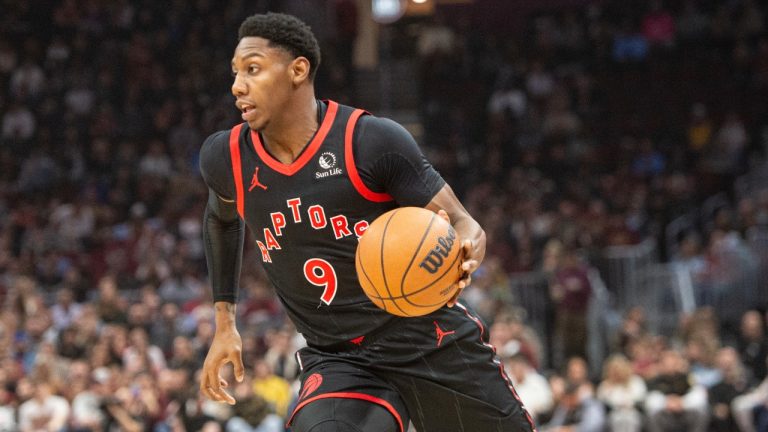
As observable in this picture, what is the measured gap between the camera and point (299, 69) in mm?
4441

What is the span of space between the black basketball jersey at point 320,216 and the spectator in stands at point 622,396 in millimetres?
7518

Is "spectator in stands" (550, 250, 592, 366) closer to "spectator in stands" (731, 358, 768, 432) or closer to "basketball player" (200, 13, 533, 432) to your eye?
"spectator in stands" (731, 358, 768, 432)

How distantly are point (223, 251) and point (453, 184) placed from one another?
1319 cm

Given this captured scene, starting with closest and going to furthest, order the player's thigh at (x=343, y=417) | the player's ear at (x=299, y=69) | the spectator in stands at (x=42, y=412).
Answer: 1. the player's thigh at (x=343, y=417)
2. the player's ear at (x=299, y=69)
3. the spectator in stands at (x=42, y=412)

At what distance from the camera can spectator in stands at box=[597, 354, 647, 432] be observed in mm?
11367

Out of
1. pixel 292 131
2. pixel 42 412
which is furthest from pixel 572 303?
pixel 292 131

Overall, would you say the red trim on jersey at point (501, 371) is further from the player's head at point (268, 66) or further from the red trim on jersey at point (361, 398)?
the player's head at point (268, 66)

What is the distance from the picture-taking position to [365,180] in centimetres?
433

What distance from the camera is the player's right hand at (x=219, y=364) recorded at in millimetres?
4754

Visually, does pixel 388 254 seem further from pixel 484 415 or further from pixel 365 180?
pixel 484 415

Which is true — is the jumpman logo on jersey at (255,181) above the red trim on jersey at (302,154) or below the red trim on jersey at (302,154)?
below

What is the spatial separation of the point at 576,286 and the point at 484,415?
9326 mm

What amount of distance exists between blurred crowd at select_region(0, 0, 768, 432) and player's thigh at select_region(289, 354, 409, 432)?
22.3 ft

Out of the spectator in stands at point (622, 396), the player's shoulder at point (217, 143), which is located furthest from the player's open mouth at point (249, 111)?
the spectator in stands at point (622, 396)
